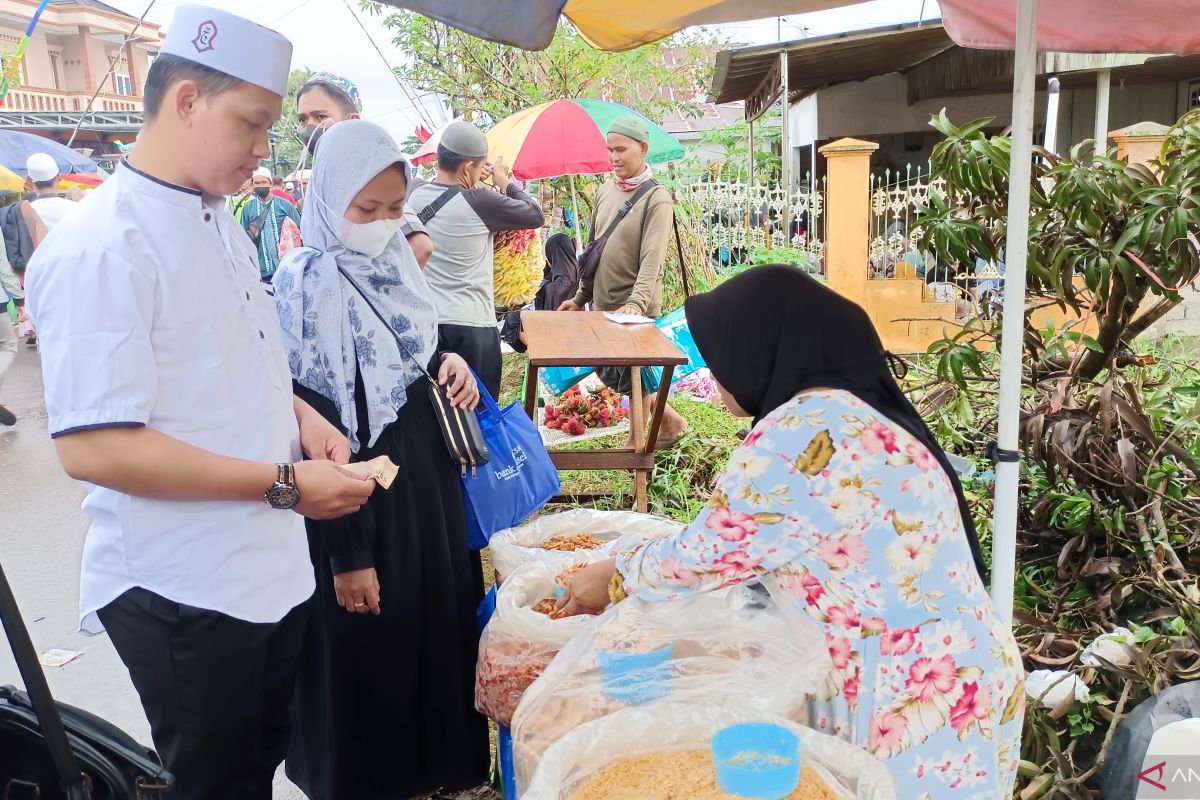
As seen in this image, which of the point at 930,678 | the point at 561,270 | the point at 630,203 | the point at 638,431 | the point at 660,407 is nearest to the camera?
the point at 930,678

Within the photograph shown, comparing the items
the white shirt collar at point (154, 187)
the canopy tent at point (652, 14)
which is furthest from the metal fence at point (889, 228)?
the white shirt collar at point (154, 187)

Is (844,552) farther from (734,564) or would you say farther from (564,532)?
(564,532)

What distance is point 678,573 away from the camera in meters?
1.54

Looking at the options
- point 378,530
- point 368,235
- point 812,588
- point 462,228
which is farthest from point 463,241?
point 812,588

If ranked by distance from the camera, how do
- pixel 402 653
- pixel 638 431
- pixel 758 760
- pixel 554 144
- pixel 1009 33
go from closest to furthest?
1. pixel 758 760
2. pixel 402 653
3. pixel 1009 33
4. pixel 638 431
5. pixel 554 144

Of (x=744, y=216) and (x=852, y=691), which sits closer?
(x=852, y=691)

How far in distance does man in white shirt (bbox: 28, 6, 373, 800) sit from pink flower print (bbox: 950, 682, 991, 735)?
1.08 meters

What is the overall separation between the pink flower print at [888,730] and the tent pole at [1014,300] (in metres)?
0.57

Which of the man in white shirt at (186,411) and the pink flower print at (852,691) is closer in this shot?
the man in white shirt at (186,411)

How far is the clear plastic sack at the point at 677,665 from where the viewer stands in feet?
5.14

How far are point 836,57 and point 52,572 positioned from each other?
8420mm

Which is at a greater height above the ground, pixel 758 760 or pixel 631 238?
pixel 631 238

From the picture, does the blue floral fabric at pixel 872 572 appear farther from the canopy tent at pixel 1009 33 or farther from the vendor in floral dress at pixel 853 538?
the canopy tent at pixel 1009 33

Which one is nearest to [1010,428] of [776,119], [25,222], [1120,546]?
[1120,546]
